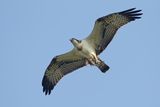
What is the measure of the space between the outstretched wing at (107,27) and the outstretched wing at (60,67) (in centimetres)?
75

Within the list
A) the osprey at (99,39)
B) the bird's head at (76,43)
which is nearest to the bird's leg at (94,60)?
the osprey at (99,39)

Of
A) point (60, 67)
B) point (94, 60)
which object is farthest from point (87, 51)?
point (60, 67)

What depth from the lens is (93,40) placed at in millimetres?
20969

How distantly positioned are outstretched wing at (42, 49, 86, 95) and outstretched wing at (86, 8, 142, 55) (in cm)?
75

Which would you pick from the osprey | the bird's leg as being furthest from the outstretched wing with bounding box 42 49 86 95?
the bird's leg

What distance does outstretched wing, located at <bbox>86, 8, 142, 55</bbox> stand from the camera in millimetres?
20703

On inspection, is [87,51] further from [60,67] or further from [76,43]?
[60,67]

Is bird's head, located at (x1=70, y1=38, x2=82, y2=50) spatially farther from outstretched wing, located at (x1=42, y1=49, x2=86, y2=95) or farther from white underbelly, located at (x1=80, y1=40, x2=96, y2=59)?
outstretched wing, located at (x1=42, y1=49, x2=86, y2=95)

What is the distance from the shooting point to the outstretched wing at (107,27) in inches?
Answer: 815

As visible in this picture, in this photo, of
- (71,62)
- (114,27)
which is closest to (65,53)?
(71,62)

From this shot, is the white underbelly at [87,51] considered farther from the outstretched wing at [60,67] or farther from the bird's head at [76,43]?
the outstretched wing at [60,67]

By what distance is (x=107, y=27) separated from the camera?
819 inches

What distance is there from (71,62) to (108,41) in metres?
1.58

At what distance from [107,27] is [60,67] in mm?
2283
